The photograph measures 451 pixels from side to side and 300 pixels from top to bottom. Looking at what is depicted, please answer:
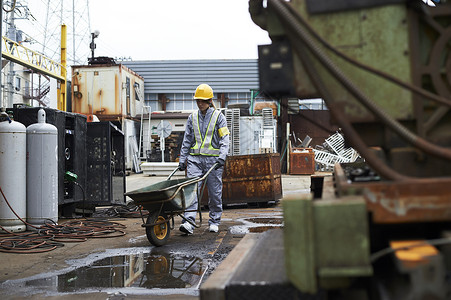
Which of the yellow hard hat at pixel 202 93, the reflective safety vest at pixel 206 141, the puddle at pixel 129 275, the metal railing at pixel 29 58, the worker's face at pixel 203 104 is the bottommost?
the puddle at pixel 129 275

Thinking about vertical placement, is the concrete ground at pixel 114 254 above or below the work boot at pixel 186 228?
below

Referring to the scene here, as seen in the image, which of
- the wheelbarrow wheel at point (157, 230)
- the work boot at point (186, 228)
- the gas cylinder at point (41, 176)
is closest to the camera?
the wheelbarrow wheel at point (157, 230)

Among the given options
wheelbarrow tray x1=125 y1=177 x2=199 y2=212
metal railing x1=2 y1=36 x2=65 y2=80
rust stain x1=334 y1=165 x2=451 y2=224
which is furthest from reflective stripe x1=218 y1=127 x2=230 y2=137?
metal railing x1=2 y1=36 x2=65 y2=80

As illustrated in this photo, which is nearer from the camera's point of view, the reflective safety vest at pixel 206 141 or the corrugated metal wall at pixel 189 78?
the reflective safety vest at pixel 206 141

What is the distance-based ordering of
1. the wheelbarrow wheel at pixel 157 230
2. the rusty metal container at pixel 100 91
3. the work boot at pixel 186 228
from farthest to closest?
the rusty metal container at pixel 100 91 → the work boot at pixel 186 228 → the wheelbarrow wheel at pixel 157 230

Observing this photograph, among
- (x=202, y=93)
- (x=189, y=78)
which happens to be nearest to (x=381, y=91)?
(x=202, y=93)

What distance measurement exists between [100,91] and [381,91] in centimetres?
2414

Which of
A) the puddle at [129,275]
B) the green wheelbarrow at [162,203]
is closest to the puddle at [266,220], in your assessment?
the green wheelbarrow at [162,203]

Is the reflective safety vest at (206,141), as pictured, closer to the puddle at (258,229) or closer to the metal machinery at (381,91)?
the puddle at (258,229)

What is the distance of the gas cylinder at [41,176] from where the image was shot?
7.03 meters

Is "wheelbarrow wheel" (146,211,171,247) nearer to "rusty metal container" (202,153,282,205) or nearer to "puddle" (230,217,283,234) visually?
"puddle" (230,217,283,234)

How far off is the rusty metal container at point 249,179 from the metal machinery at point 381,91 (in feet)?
23.7

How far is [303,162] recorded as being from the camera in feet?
67.1

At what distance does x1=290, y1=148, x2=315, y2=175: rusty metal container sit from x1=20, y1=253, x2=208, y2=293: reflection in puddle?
15715 mm
